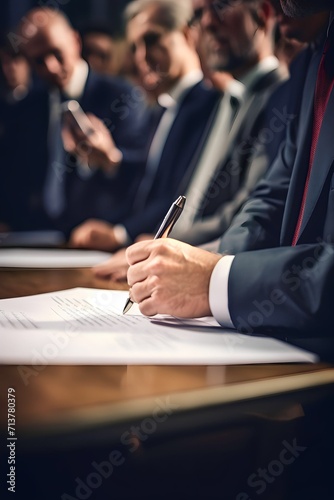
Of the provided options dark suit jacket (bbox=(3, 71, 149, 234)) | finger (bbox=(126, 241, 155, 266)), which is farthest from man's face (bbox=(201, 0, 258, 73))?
finger (bbox=(126, 241, 155, 266))

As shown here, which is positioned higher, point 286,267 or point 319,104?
point 319,104

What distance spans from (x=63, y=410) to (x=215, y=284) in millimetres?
313

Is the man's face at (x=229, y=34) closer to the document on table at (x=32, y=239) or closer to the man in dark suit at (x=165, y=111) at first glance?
the man in dark suit at (x=165, y=111)

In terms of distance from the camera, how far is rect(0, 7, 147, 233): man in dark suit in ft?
5.55

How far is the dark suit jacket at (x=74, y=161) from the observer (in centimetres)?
169

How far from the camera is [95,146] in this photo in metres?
1.67

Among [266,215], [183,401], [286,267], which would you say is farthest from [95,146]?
[183,401]

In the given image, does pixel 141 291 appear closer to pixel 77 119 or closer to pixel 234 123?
pixel 234 123

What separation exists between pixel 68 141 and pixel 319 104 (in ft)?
3.38

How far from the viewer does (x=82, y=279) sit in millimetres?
972

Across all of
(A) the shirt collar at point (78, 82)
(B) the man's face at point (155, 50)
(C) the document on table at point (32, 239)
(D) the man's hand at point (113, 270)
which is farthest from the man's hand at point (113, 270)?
(A) the shirt collar at point (78, 82)

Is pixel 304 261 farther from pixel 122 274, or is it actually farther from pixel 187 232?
pixel 187 232

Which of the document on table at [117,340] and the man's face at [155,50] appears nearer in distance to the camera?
the document on table at [117,340]

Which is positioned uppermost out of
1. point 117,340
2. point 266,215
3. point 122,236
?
point 266,215
